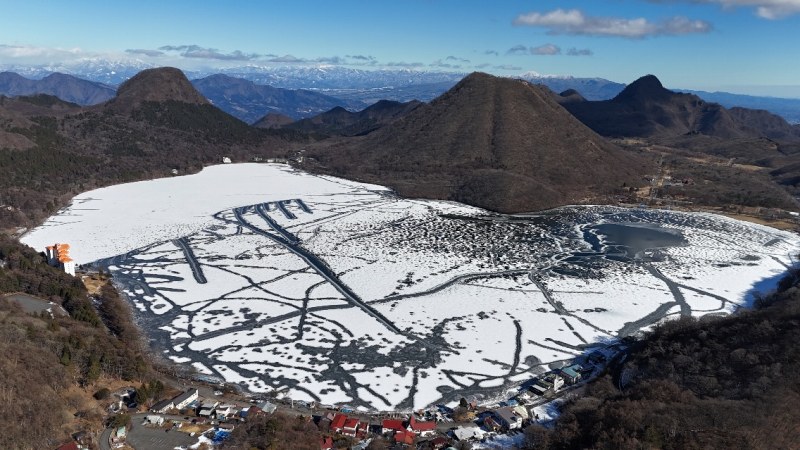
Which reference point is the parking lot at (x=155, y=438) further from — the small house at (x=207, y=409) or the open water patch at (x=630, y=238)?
the open water patch at (x=630, y=238)

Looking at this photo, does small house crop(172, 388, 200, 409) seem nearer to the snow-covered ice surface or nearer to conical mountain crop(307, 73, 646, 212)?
the snow-covered ice surface

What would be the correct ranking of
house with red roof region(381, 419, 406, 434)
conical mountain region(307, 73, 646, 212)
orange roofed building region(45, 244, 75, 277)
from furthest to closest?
conical mountain region(307, 73, 646, 212) → orange roofed building region(45, 244, 75, 277) → house with red roof region(381, 419, 406, 434)

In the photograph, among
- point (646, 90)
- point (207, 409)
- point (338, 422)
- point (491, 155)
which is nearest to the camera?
point (338, 422)

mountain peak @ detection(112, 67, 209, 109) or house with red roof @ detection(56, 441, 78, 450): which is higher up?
mountain peak @ detection(112, 67, 209, 109)

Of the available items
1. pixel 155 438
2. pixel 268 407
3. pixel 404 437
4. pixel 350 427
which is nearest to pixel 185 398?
pixel 155 438

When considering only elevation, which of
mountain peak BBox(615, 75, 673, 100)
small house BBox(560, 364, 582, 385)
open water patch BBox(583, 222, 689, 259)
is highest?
mountain peak BBox(615, 75, 673, 100)

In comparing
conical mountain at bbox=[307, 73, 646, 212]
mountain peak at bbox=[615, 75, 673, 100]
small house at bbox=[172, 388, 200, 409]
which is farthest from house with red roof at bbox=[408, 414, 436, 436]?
mountain peak at bbox=[615, 75, 673, 100]

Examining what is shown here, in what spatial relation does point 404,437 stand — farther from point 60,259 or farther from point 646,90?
point 646,90

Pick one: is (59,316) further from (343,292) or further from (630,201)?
(630,201)
